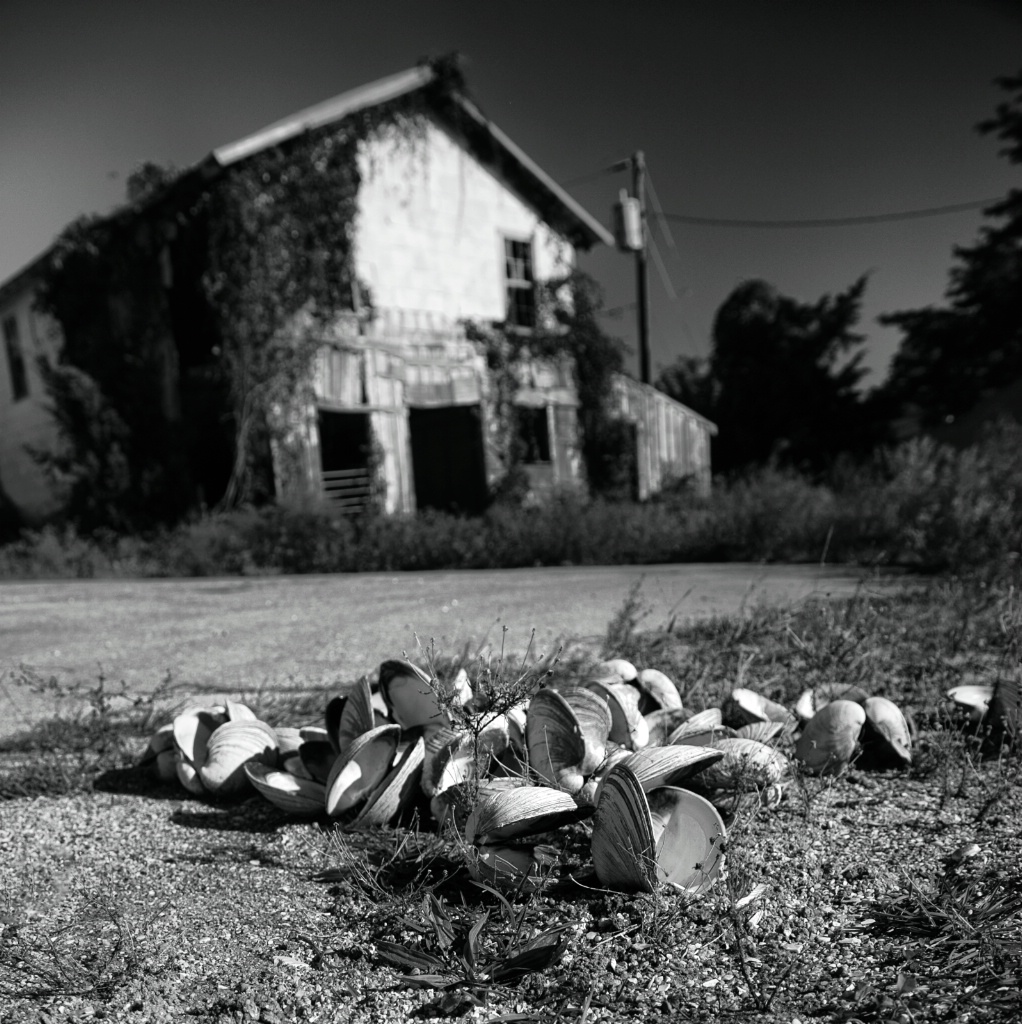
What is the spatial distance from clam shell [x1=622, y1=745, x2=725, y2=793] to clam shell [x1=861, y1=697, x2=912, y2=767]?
0.80m

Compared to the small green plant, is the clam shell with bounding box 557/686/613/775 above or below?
above

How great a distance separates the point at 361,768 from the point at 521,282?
49.0 feet

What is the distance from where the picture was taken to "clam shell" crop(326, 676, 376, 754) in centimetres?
242

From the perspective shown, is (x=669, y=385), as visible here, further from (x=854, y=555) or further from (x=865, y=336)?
(x=854, y=555)

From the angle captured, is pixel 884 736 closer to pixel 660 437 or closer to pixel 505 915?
pixel 505 915

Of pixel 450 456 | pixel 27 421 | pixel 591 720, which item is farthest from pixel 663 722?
pixel 27 421

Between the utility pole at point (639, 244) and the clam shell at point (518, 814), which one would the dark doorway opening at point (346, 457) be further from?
the clam shell at point (518, 814)

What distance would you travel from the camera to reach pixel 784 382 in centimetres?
2350

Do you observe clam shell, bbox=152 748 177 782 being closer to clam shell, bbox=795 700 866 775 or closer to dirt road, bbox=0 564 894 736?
dirt road, bbox=0 564 894 736

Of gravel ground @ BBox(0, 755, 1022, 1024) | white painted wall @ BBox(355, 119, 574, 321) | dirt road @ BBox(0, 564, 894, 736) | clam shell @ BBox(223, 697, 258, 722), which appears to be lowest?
gravel ground @ BBox(0, 755, 1022, 1024)

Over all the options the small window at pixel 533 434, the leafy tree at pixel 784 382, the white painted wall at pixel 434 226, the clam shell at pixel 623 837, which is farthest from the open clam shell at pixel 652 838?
the leafy tree at pixel 784 382

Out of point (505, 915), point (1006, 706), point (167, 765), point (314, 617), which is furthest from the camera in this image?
point (314, 617)

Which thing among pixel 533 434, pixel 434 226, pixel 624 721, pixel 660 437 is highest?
pixel 434 226

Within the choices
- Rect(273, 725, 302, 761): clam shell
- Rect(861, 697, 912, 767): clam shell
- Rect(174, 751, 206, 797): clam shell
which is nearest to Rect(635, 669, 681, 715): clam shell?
Rect(861, 697, 912, 767): clam shell
